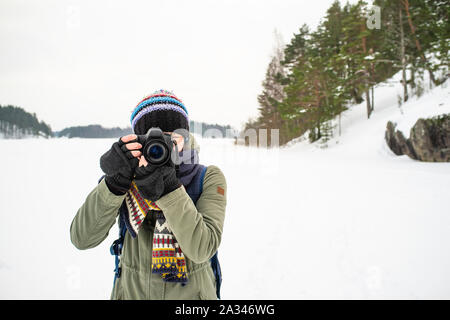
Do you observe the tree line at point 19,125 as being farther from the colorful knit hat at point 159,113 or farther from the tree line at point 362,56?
the tree line at point 362,56

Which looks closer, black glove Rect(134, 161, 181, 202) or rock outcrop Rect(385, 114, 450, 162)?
black glove Rect(134, 161, 181, 202)

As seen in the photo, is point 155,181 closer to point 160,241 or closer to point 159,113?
point 160,241

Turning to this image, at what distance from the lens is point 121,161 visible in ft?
3.15

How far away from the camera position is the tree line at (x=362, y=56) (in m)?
12.7

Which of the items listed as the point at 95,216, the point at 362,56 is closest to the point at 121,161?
the point at 95,216

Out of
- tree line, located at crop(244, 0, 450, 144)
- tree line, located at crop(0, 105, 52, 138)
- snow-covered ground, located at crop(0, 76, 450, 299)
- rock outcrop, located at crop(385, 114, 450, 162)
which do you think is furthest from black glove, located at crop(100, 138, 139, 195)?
tree line, located at crop(244, 0, 450, 144)

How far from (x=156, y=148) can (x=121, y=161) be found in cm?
16

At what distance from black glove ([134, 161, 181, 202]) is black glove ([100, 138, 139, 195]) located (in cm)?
4

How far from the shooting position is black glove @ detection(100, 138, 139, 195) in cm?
96

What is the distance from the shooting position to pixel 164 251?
1099 mm

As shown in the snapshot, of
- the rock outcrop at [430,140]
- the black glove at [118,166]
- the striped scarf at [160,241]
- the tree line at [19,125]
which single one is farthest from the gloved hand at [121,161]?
the tree line at [19,125]

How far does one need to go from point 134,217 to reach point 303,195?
498cm

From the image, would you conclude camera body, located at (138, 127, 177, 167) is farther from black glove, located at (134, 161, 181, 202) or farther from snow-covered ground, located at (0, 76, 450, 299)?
snow-covered ground, located at (0, 76, 450, 299)

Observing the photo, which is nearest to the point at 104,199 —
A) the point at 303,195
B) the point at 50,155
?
the point at 303,195
